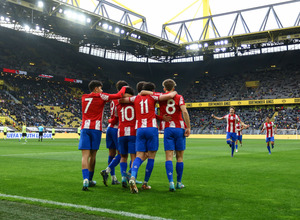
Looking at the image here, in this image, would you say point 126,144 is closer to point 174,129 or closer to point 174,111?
point 174,129

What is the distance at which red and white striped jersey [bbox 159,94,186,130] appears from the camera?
641 cm

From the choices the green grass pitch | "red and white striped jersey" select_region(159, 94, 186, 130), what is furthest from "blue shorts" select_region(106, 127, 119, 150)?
"red and white striped jersey" select_region(159, 94, 186, 130)

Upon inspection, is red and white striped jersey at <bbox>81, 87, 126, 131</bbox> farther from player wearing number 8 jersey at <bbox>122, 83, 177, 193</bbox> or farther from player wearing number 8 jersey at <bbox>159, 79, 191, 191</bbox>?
player wearing number 8 jersey at <bbox>159, 79, 191, 191</bbox>

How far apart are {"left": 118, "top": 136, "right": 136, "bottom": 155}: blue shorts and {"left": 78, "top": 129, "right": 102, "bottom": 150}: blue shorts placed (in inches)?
20.3

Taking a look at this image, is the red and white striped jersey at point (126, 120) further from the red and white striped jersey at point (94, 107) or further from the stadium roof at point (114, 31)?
the stadium roof at point (114, 31)

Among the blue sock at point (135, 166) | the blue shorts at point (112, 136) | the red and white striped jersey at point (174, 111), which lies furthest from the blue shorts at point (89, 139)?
the red and white striped jersey at point (174, 111)

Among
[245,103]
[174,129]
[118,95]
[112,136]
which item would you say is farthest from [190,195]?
[245,103]

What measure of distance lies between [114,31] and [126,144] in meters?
38.3

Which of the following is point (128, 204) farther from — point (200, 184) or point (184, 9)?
point (184, 9)

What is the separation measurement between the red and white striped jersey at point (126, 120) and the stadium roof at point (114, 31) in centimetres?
3138

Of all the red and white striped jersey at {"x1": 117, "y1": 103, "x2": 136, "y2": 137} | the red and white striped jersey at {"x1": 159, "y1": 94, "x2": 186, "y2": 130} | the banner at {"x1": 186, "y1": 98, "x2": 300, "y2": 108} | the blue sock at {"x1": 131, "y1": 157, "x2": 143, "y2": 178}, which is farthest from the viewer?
the banner at {"x1": 186, "y1": 98, "x2": 300, "y2": 108}

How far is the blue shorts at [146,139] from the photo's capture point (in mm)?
6176

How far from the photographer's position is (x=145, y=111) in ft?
20.7

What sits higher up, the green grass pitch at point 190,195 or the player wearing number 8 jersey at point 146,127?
the player wearing number 8 jersey at point 146,127
